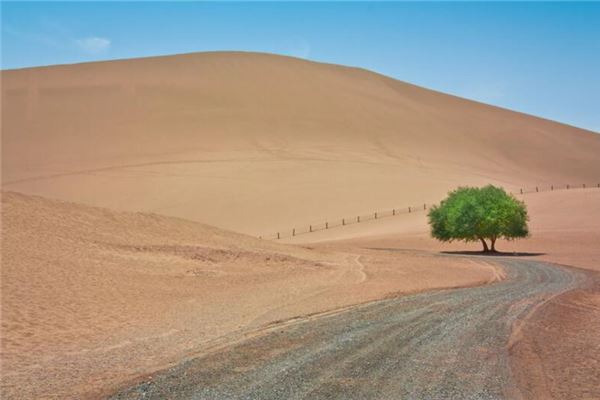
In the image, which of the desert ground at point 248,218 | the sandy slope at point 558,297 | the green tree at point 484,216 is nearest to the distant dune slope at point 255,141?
the desert ground at point 248,218

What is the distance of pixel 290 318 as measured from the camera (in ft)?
61.0

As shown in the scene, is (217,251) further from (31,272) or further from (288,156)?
(288,156)

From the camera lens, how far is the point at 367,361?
12.7 m

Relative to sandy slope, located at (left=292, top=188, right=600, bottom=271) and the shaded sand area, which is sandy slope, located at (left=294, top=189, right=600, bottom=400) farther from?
the shaded sand area

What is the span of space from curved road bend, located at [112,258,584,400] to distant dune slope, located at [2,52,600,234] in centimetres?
5484

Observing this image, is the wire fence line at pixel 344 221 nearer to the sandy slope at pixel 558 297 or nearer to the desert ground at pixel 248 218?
the desert ground at pixel 248 218

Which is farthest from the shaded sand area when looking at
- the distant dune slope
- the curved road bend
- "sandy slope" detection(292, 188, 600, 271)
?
the distant dune slope

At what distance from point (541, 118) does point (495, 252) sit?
11467 cm

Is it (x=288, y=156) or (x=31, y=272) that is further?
(x=288, y=156)

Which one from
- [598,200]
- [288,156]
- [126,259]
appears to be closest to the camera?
[126,259]

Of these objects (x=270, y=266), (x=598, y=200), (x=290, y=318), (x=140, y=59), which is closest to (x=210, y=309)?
(x=290, y=318)

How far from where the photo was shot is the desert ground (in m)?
15.0

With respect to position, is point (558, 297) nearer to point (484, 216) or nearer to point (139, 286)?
point (139, 286)

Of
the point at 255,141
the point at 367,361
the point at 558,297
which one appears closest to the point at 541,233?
the point at 558,297
